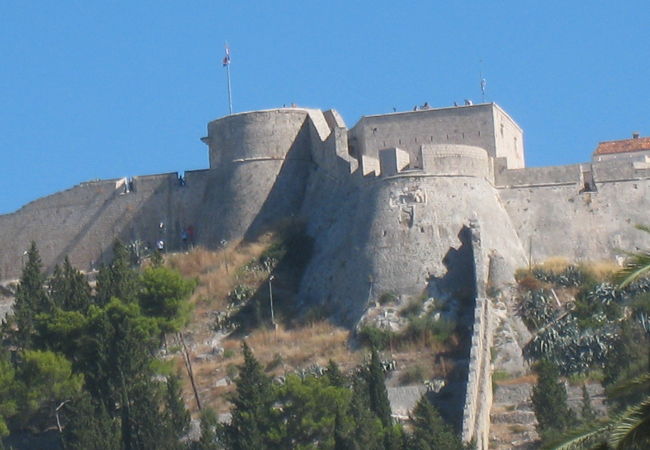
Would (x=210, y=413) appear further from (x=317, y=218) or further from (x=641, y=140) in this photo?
(x=641, y=140)

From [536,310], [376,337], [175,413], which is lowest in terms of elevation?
[175,413]

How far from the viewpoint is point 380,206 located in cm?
4119

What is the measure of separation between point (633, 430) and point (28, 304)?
30921 mm

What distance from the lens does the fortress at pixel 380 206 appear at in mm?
40156

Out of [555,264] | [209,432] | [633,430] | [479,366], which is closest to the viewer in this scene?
[633,430]

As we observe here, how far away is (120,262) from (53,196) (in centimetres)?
1126

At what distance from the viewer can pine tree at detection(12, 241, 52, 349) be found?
39.8m

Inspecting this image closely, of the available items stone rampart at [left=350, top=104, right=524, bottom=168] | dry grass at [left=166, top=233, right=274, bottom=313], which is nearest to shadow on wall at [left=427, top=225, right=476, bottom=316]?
stone rampart at [left=350, top=104, right=524, bottom=168]

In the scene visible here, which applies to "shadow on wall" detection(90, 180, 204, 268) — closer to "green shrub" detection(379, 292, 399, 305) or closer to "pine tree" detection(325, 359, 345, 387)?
"green shrub" detection(379, 292, 399, 305)

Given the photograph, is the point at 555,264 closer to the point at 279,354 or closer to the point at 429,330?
the point at 429,330

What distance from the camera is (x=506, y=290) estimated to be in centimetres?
3919

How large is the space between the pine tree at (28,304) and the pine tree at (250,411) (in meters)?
7.75

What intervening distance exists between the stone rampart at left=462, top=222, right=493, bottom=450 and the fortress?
5 centimetres

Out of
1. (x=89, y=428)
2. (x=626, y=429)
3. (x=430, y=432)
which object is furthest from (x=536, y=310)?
(x=626, y=429)
